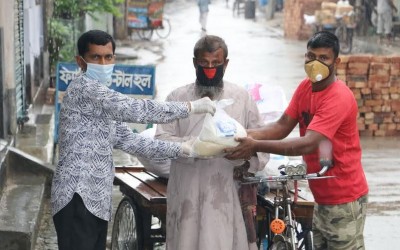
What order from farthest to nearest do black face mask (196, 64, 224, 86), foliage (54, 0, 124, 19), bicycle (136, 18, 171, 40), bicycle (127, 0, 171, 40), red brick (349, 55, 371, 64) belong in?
bicycle (136, 18, 171, 40)
bicycle (127, 0, 171, 40)
foliage (54, 0, 124, 19)
red brick (349, 55, 371, 64)
black face mask (196, 64, 224, 86)

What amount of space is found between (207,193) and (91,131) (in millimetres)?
853

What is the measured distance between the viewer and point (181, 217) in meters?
5.73

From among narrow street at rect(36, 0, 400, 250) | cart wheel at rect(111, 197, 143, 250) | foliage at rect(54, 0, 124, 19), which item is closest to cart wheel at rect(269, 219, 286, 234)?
cart wheel at rect(111, 197, 143, 250)

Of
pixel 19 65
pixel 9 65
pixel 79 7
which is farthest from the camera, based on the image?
pixel 79 7

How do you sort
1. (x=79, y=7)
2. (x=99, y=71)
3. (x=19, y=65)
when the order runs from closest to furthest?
(x=99, y=71)
(x=19, y=65)
(x=79, y=7)

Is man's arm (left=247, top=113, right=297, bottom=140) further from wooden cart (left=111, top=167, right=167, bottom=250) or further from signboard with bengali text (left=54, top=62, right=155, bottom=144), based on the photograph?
signboard with bengali text (left=54, top=62, right=155, bottom=144)

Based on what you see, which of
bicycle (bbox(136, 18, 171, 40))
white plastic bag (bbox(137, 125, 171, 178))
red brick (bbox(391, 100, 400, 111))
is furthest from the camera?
bicycle (bbox(136, 18, 171, 40))

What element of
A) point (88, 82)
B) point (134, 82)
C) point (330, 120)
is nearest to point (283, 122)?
point (330, 120)

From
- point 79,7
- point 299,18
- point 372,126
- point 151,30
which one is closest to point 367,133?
point 372,126

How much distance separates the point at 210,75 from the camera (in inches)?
219

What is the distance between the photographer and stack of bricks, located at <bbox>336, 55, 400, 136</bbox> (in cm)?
1341

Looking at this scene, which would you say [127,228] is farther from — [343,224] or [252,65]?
[252,65]

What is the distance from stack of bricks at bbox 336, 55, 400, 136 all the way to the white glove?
8246 mm

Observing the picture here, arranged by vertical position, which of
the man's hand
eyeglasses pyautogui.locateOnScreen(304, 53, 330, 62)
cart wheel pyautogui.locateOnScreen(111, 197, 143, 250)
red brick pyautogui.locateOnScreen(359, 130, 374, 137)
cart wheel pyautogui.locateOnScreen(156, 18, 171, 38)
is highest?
eyeglasses pyautogui.locateOnScreen(304, 53, 330, 62)
